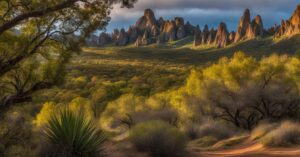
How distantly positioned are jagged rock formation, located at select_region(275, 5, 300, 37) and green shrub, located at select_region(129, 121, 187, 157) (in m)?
146

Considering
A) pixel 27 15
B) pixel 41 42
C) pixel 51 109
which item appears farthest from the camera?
pixel 51 109

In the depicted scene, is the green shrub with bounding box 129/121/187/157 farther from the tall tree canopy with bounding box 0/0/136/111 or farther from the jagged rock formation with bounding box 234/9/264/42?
the jagged rock formation with bounding box 234/9/264/42

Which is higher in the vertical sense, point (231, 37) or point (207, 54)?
point (231, 37)

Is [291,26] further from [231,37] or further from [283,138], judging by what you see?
[283,138]

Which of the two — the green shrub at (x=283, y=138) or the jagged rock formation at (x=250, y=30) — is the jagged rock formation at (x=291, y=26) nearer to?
the jagged rock formation at (x=250, y=30)

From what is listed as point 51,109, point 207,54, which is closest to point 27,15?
point 51,109

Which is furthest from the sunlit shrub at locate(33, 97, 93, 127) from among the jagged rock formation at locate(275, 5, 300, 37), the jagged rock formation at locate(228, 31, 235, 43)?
the jagged rock formation at locate(228, 31, 235, 43)

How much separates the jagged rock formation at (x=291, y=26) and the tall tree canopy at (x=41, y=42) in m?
148

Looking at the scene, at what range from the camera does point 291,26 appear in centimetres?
15550

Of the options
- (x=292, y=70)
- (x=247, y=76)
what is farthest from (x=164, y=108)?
(x=292, y=70)

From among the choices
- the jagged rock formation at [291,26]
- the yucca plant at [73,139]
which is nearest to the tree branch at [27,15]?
the yucca plant at [73,139]

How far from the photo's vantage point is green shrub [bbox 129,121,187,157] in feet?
41.5

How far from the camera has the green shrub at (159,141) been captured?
1264cm

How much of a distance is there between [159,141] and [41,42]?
5.16 metres
